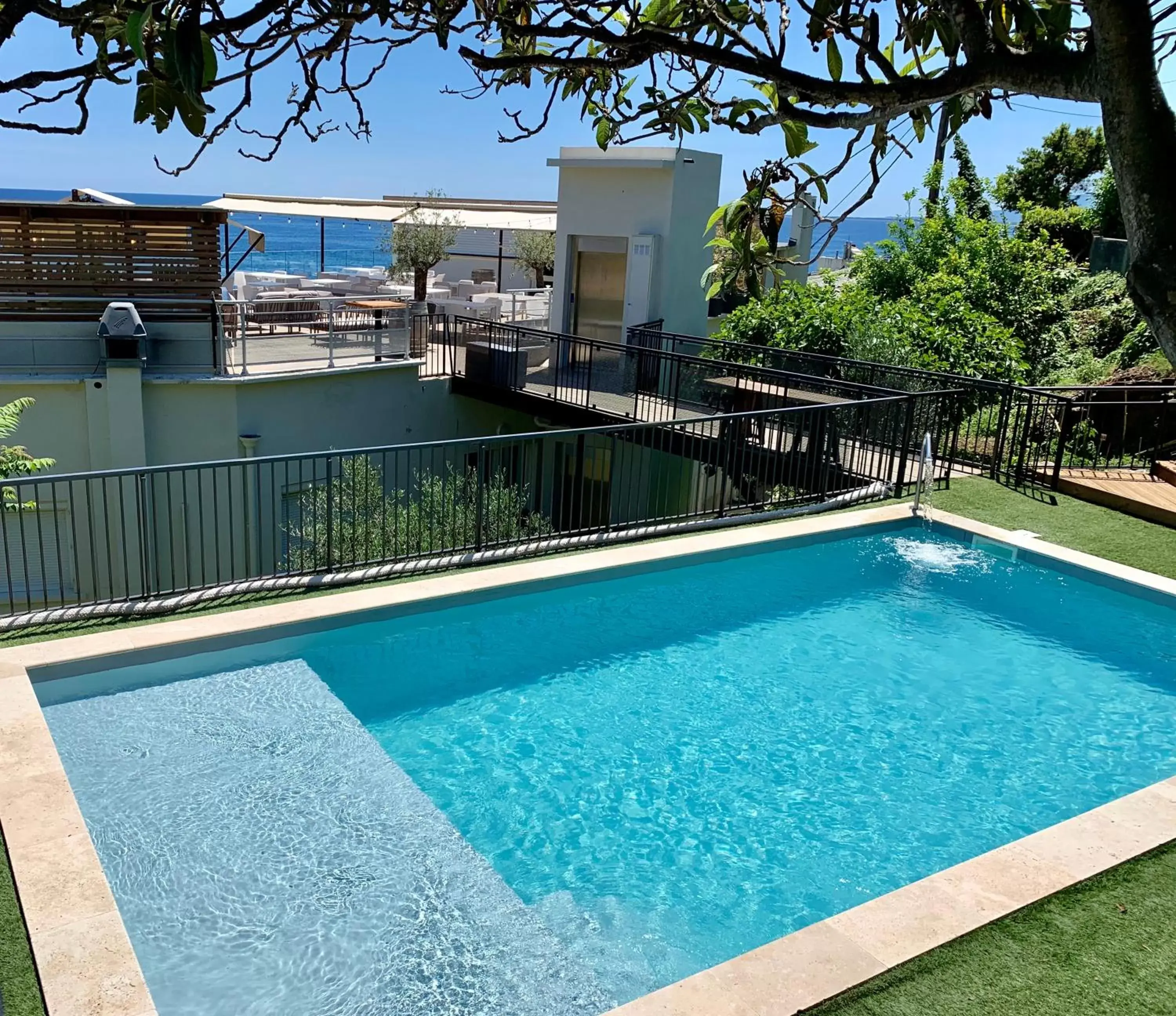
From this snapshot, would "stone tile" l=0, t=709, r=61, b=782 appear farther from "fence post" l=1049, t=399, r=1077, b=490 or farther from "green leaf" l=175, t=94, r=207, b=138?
"fence post" l=1049, t=399, r=1077, b=490

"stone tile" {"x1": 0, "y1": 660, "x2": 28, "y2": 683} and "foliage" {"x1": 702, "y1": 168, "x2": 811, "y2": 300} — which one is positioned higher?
"foliage" {"x1": 702, "y1": 168, "x2": 811, "y2": 300}

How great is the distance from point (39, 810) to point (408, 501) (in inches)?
302

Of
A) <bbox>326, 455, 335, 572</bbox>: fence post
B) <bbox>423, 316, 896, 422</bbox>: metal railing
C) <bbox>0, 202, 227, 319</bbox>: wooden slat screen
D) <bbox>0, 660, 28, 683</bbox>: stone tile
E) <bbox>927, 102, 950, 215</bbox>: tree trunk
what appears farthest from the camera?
<bbox>927, 102, 950, 215</bbox>: tree trunk

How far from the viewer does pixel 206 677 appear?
7.22 m

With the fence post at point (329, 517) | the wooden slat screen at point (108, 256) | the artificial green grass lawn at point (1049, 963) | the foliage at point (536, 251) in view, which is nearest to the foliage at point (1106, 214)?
the foliage at point (536, 251)

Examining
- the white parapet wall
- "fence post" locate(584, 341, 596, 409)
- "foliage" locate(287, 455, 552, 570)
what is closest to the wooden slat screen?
"fence post" locate(584, 341, 596, 409)

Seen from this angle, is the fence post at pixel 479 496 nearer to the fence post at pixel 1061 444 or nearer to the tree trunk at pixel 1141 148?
the fence post at pixel 1061 444

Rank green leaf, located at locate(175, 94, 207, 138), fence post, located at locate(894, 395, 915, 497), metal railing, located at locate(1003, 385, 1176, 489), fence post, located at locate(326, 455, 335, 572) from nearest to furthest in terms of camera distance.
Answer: green leaf, located at locate(175, 94, 207, 138), fence post, located at locate(326, 455, 335, 572), fence post, located at locate(894, 395, 915, 497), metal railing, located at locate(1003, 385, 1176, 489)

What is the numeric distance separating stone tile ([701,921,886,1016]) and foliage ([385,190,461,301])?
22.4 m

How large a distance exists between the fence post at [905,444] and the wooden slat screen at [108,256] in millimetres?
11075

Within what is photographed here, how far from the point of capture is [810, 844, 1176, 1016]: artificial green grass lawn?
3822mm

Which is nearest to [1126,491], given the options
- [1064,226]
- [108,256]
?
[108,256]

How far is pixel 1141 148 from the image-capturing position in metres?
2.21

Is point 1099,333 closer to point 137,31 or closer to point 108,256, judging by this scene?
point 108,256
